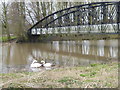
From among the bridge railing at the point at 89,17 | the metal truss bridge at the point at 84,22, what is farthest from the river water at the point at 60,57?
the bridge railing at the point at 89,17

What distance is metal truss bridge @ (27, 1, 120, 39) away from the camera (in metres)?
15.4

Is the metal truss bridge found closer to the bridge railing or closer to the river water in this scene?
the bridge railing

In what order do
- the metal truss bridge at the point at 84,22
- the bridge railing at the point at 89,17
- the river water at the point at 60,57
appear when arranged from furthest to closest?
the bridge railing at the point at 89,17 < the metal truss bridge at the point at 84,22 < the river water at the point at 60,57

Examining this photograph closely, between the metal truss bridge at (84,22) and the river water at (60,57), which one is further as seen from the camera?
the metal truss bridge at (84,22)

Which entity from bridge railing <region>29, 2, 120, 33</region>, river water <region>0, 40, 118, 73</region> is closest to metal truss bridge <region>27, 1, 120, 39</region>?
bridge railing <region>29, 2, 120, 33</region>

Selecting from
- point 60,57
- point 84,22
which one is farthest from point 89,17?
point 60,57

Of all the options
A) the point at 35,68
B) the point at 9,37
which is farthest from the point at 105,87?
the point at 9,37

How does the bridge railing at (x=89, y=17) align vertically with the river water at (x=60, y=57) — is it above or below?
above

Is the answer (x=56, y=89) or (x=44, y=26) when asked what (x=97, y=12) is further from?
(x=56, y=89)

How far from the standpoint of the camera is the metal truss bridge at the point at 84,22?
15427 mm

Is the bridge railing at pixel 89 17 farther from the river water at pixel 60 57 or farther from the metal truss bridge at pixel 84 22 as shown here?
the river water at pixel 60 57

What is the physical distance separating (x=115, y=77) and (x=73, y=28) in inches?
589

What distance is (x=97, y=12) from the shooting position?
731 inches

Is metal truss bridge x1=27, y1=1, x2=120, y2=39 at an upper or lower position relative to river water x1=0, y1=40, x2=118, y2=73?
upper
